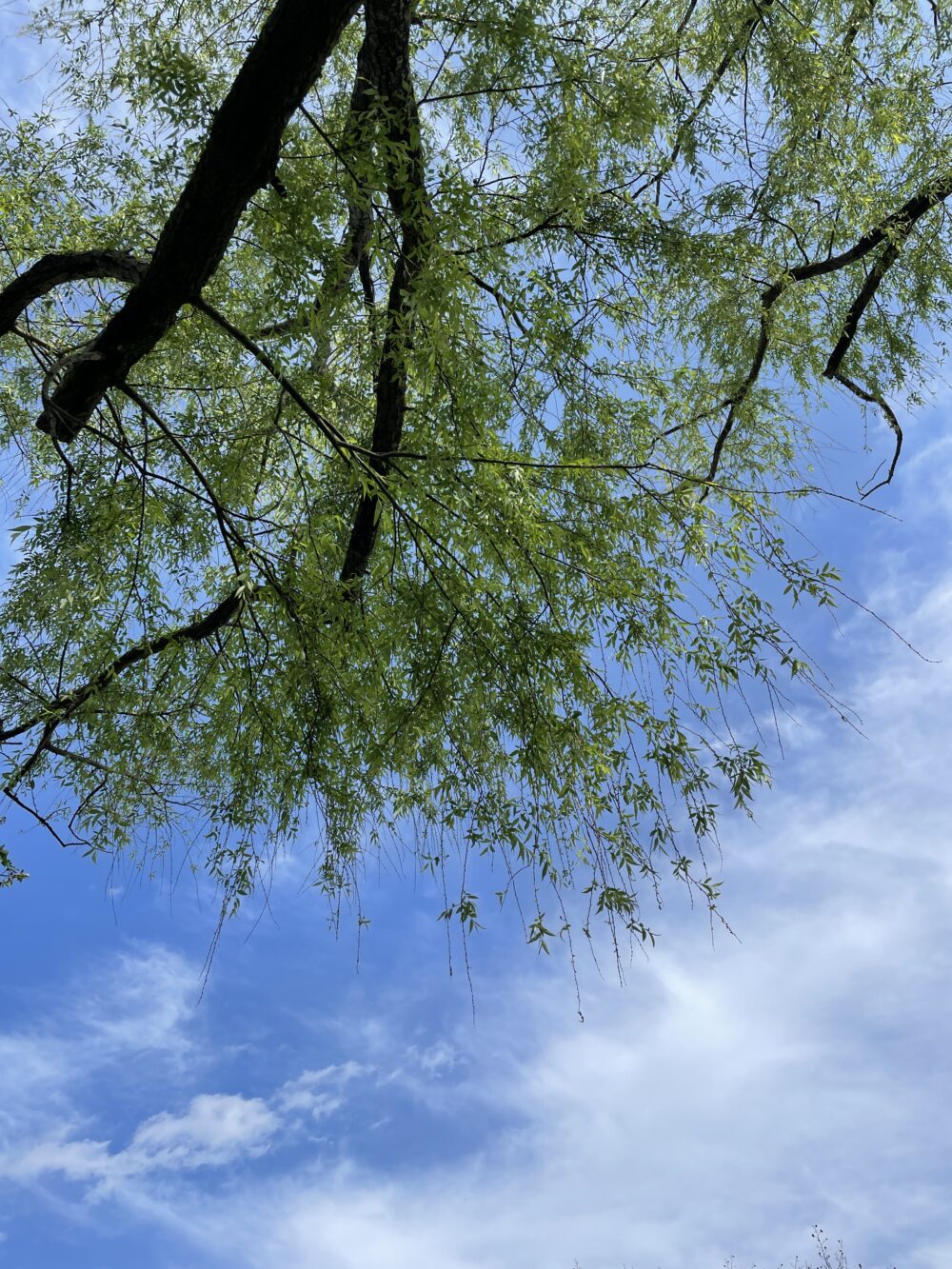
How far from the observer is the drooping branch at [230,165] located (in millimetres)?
2631

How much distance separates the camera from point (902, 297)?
5.26m

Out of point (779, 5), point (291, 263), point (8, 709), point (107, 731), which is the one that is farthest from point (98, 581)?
point (779, 5)

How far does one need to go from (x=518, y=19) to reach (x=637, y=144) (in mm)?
832

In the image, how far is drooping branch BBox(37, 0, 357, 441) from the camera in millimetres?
2631

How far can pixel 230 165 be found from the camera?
2812mm

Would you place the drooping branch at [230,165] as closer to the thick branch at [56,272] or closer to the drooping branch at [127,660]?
the thick branch at [56,272]

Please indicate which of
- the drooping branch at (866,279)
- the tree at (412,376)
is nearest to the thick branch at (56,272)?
the tree at (412,376)

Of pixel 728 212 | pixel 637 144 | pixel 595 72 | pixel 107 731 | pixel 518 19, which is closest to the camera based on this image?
pixel 518 19

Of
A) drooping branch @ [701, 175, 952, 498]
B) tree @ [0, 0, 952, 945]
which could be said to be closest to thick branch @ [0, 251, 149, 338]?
tree @ [0, 0, 952, 945]

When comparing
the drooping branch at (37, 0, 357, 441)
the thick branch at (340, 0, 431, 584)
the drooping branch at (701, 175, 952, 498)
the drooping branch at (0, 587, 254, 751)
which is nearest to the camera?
the drooping branch at (37, 0, 357, 441)

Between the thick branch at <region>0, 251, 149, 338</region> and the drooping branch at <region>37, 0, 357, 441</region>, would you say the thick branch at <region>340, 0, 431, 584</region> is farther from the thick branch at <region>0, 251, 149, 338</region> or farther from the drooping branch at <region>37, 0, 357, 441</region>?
the thick branch at <region>0, 251, 149, 338</region>

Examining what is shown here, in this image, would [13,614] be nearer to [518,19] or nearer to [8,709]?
[8,709]

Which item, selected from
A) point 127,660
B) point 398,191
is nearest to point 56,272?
point 398,191

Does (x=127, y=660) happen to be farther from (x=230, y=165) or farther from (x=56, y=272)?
(x=230, y=165)
